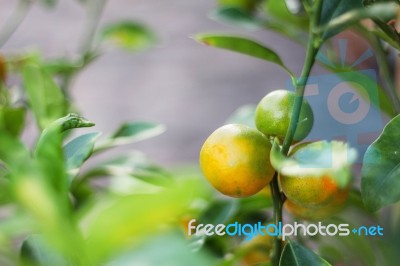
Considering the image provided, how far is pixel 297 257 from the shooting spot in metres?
0.38

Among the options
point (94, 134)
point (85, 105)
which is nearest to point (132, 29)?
point (94, 134)

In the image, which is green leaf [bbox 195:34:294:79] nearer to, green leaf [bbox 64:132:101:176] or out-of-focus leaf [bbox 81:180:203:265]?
green leaf [bbox 64:132:101:176]

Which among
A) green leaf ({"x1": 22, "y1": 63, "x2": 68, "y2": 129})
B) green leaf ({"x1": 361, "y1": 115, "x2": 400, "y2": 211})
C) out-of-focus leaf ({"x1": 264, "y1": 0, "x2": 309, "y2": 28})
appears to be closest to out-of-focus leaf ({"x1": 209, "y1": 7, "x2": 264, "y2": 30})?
out-of-focus leaf ({"x1": 264, "y1": 0, "x2": 309, "y2": 28})

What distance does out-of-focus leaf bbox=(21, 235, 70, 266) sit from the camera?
30 centimetres

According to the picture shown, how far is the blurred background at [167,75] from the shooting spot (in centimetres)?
238

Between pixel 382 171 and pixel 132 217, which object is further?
pixel 382 171

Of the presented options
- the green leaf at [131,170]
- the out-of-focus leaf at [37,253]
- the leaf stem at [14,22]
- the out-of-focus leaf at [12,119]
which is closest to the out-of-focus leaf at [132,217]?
the out-of-focus leaf at [37,253]

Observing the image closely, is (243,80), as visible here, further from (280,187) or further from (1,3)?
(280,187)

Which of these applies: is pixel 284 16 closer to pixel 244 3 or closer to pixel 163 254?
pixel 244 3

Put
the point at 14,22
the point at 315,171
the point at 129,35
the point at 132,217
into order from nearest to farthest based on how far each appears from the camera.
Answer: the point at 132,217, the point at 315,171, the point at 129,35, the point at 14,22

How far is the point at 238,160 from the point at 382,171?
96 mm

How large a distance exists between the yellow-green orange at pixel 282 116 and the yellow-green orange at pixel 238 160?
1 cm

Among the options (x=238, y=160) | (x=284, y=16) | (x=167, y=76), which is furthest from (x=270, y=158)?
(x=167, y=76)

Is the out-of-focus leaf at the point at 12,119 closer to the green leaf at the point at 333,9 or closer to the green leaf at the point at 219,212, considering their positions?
the green leaf at the point at 219,212
